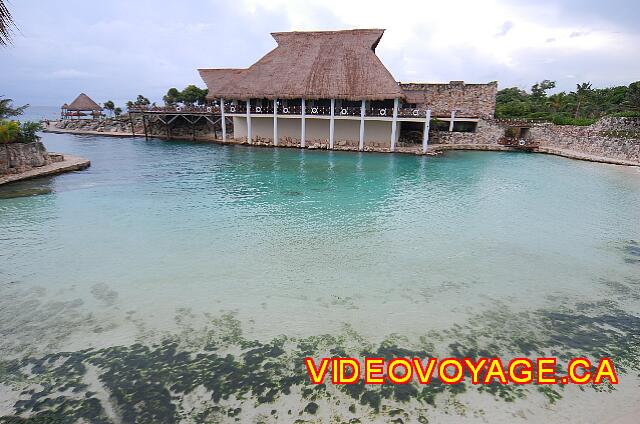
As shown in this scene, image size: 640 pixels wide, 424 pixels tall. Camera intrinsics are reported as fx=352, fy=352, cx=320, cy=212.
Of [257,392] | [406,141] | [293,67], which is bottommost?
[257,392]

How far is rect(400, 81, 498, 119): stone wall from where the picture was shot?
2795cm

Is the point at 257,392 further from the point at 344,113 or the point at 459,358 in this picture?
the point at 344,113

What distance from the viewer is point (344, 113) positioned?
74.3 feet

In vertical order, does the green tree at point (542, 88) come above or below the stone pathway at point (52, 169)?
above

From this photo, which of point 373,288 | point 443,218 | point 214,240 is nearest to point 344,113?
point 443,218

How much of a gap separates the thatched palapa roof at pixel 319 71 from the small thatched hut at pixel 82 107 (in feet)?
72.1

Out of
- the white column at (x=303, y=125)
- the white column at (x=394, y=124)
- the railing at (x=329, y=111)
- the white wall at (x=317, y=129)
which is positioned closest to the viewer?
the white column at (x=394, y=124)

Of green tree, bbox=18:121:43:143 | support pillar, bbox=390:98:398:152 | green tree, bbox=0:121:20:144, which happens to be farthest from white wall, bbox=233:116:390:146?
green tree, bbox=0:121:20:144

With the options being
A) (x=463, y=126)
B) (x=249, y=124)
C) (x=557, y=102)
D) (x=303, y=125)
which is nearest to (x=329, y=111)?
(x=303, y=125)

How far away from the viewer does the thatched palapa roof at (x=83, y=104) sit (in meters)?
38.8

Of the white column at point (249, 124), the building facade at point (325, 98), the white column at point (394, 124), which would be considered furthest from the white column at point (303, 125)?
the white column at point (394, 124)

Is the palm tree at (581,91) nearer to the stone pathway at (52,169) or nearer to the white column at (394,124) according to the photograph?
the white column at (394,124)

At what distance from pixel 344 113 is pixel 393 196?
459 inches

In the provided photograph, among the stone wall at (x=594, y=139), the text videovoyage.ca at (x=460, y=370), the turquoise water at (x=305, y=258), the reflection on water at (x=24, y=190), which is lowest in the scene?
the text videovoyage.ca at (x=460, y=370)
